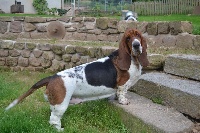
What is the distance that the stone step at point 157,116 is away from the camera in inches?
156

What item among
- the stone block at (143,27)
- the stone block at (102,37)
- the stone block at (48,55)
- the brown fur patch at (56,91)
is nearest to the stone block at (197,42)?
the stone block at (143,27)

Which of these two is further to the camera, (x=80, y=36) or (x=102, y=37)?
(x=80, y=36)

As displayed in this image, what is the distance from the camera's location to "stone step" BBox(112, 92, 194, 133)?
3.96 meters

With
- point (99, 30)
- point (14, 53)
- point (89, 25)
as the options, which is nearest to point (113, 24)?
point (99, 30)

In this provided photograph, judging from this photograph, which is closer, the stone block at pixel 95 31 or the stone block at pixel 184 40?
the stone block at pixel 184 40

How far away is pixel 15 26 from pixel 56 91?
504 centimetres

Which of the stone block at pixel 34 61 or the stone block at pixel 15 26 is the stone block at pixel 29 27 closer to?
the stone block at pixel 15 26

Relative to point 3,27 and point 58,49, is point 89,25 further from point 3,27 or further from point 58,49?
point 3,27

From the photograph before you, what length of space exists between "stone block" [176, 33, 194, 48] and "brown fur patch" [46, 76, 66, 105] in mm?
3028

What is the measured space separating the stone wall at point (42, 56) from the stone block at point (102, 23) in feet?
3.01

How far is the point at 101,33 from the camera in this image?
26.7ft

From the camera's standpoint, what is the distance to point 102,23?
802 centimetres

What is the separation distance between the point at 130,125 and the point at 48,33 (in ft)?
15.7

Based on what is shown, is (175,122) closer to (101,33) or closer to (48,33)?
(101,33)
